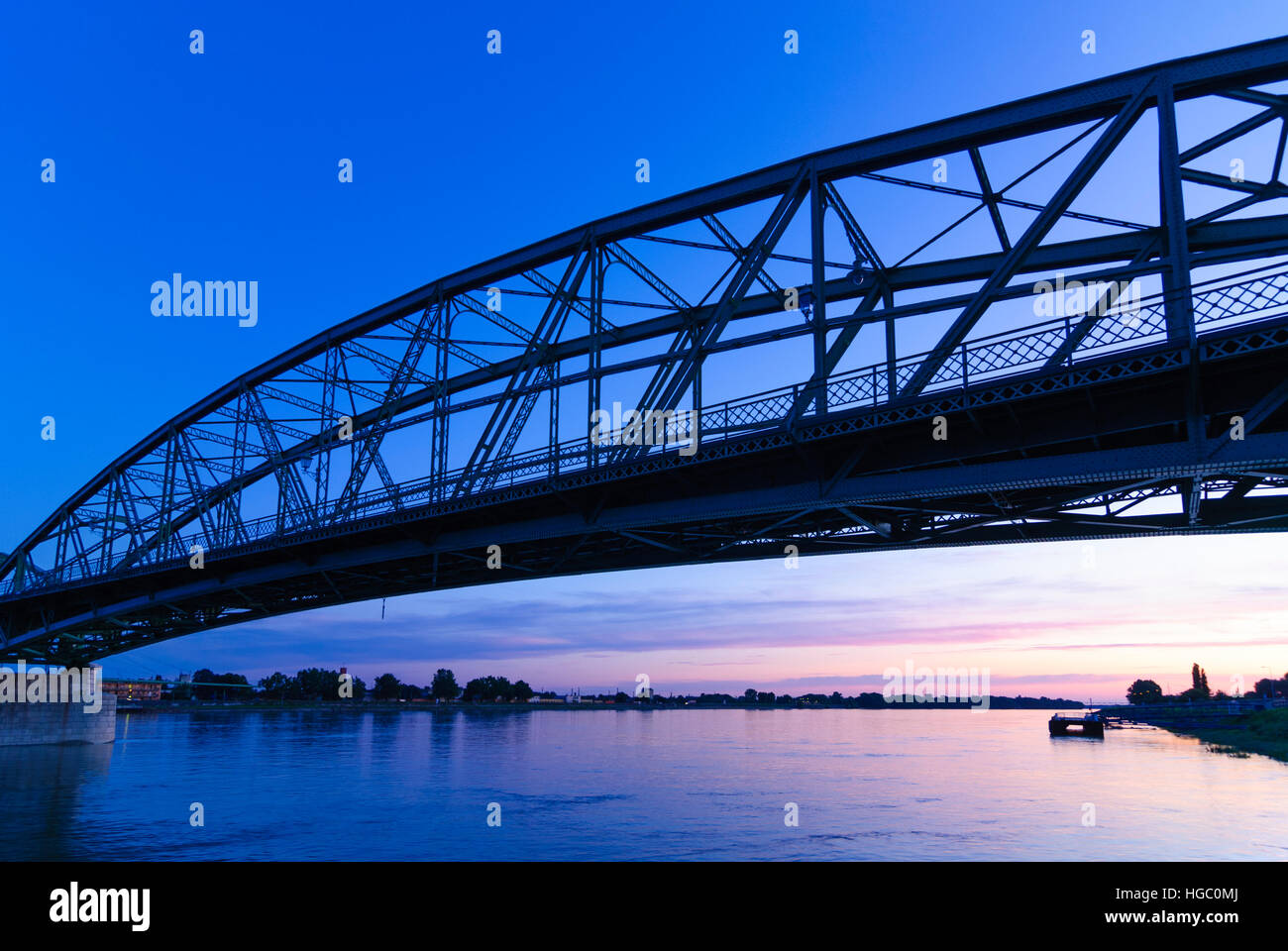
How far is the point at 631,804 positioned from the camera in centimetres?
4081

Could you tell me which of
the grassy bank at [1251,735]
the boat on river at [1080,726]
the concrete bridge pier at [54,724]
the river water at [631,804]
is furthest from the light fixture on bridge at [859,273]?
the boat on river at [1080,726]

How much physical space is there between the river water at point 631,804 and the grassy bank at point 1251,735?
255cm

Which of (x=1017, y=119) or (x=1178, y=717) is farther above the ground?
(x=1017, y=119)

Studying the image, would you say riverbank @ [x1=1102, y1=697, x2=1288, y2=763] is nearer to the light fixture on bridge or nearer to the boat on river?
the boat on river

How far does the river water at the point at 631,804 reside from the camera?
98.5ft

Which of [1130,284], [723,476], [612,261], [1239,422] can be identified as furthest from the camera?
[612,261]

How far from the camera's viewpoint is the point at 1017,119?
2205 cm

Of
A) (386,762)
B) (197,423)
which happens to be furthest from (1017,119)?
(386,762)

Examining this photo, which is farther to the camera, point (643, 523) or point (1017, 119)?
point (643, 523)

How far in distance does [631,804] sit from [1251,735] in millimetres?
59757

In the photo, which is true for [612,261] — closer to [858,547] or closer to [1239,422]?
[858,547]

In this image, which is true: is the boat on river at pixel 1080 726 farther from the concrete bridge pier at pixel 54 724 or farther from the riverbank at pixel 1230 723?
the concrete bridge pier at pixel 54 724
